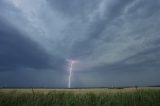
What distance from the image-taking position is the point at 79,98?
576 inches

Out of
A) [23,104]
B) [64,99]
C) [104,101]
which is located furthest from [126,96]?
[23,104]

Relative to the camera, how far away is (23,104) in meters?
15.0

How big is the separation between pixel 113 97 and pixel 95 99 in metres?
1.42

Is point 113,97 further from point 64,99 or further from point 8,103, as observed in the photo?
point 8,103

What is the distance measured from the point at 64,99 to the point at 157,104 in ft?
22.3

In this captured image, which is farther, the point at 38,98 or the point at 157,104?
the point at 38,98

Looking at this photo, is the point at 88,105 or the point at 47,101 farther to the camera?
the point at 47,101

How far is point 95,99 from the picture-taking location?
576 inches

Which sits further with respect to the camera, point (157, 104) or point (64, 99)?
point (64, 99)

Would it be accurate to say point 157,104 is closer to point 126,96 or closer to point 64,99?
point 126,96

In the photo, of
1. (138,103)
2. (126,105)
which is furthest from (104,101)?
(138,103)

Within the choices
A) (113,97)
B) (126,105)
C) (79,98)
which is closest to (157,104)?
(126,105)

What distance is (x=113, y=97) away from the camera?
588 inches

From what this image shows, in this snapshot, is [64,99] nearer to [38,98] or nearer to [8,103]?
[38,98]
